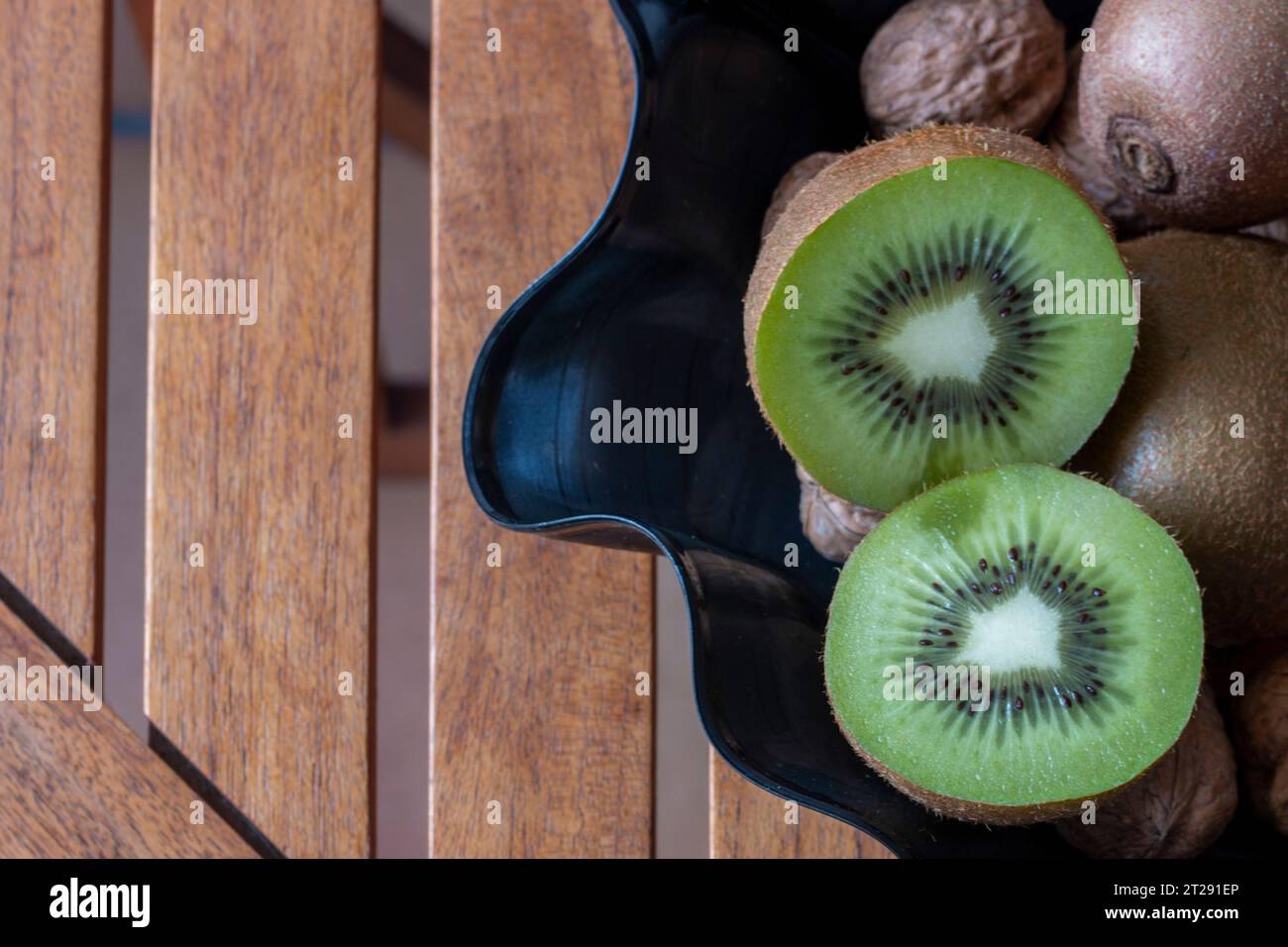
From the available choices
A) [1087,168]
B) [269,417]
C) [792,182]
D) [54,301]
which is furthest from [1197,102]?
[54,301]

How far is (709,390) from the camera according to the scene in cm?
72

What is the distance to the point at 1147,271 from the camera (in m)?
0.67

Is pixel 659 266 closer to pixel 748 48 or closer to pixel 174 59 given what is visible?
pixel 748 48

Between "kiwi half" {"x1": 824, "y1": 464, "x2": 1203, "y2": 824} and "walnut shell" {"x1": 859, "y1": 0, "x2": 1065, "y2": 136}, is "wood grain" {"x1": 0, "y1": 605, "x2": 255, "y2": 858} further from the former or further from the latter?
"walnut shell" {"x1": 859, "y1": 0, "x2": 1065, "y2": 136}

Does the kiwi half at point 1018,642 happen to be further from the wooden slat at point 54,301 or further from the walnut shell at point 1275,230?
the wooden slat at point 54,301

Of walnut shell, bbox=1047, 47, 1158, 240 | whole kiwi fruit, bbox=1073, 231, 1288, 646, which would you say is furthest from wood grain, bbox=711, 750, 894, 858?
walnut shell, bbox=1047, 47, 1158, 240

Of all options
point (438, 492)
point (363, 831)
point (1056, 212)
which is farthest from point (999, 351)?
point (363, 831)

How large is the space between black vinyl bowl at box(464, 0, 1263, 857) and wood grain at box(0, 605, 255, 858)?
0.36 m

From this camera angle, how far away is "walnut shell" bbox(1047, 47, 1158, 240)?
75cm

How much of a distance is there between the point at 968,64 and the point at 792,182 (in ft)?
0.39

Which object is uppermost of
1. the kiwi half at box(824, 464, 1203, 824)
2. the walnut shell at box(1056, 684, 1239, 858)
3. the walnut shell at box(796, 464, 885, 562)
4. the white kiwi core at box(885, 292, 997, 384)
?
the white kiwi core at box(885, 292, 997, 384)

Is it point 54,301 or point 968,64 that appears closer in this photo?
point 968,64

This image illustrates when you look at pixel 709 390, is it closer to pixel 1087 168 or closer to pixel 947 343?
pixel 947 343

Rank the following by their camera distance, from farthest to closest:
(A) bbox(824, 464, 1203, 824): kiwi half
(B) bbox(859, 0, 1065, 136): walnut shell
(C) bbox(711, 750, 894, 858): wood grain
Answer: (C) bbox(711, 750, 894, 858): wood grain → (B) bbox(859, 0, 1065, 136): walnut shell → (A) bbox(824, 464, 1203, 824): kiwi half
